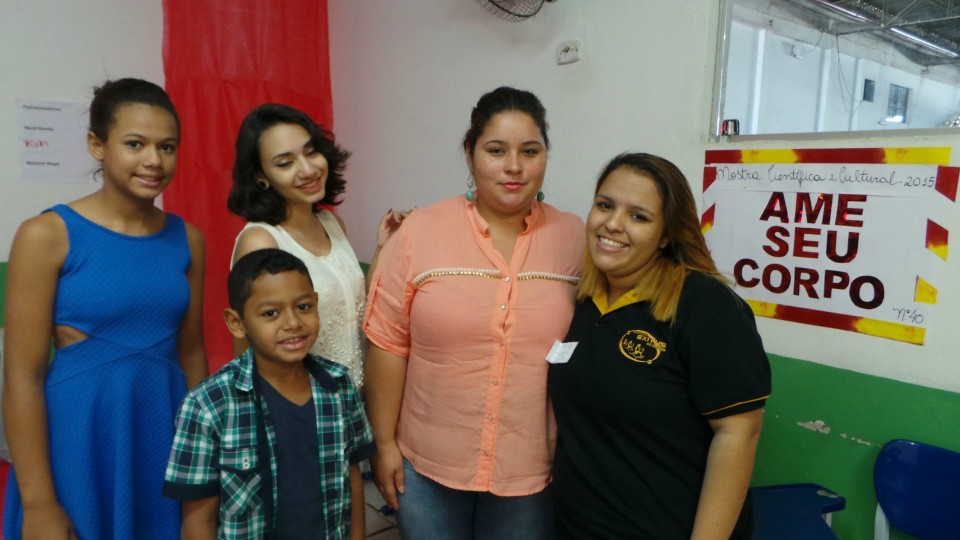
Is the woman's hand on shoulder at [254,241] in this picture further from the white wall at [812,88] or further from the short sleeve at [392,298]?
the white wall at [812,88]

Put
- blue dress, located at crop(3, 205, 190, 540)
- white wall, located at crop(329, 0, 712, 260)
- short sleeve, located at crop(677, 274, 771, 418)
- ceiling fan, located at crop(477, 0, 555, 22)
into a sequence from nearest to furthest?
short sleeve, located at crop(677, 274, 771, 418) → blue dress, located at crop(3, 205, 190, 540) → white wall, located at crop(329, 0, 712, 260) → ceiling fan, located at crop(477, 0, 555, 22)

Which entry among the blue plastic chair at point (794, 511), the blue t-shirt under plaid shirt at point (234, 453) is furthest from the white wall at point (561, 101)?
the blue t-shirt under plaid shirt at point (234, 453)

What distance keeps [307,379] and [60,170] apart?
6.84 ft

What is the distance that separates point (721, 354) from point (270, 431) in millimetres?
880

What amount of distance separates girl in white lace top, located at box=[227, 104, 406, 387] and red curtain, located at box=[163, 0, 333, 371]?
5.14 feet

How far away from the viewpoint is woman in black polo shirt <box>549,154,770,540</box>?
1.01 meters

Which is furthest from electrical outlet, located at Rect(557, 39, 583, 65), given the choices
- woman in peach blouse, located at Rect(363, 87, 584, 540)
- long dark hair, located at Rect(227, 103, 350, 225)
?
long dark hair, located at Rect(227, 103, 350, 225)

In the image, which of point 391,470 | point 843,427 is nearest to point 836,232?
point 843,427

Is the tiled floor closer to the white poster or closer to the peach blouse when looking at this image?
the peach blouse

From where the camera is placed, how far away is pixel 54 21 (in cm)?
253

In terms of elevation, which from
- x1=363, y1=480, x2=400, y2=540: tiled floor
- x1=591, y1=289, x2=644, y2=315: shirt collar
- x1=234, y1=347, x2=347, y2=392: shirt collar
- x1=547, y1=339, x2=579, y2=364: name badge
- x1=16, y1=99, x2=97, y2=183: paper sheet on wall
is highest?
x1=16, y1=99, x2=97, y2=183: paper sheet on wall

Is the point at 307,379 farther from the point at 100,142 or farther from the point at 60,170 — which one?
the point at 60,170

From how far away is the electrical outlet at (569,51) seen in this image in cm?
193

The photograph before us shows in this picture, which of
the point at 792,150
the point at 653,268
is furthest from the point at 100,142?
the point at 792,150
